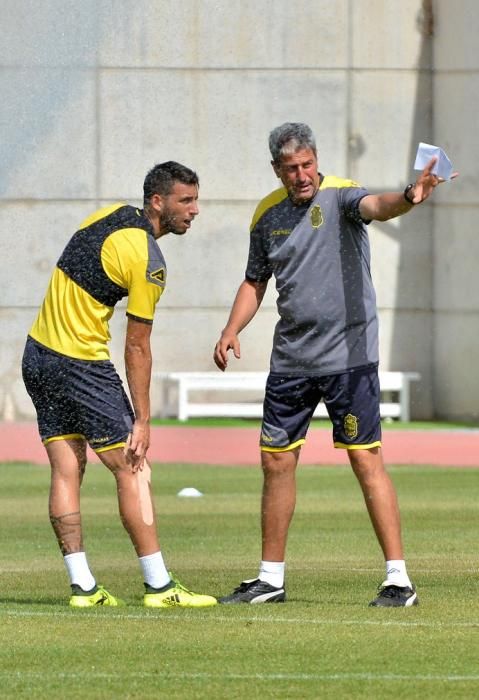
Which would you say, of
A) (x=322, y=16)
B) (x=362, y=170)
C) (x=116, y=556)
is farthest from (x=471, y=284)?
(x=116, y=556)

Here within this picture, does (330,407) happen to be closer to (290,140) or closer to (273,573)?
(273,573)

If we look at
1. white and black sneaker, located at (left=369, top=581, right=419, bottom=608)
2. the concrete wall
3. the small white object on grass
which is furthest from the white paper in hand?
the concrete wall

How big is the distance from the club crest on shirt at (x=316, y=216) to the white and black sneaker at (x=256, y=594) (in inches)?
61.0

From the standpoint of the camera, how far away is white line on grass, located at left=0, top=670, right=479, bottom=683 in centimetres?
574

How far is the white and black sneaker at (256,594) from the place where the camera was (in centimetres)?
770

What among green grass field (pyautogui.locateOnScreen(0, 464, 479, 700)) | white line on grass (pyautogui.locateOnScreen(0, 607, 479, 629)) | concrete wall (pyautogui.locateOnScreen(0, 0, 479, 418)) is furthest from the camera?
concrete wall (pyautogui.locateOnScreen(0, 0, 479, 418))

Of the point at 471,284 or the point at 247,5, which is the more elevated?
the point at 247,5

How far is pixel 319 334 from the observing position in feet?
25.2

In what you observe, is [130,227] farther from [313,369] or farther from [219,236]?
[219,236]

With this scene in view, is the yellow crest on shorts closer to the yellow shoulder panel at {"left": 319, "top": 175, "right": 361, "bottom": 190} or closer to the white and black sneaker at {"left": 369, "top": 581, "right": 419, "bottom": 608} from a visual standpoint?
the white and black sneaker at {"left": 369, "top": 581, "right": 419, "bottom": 608}

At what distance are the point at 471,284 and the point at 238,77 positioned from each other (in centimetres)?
394

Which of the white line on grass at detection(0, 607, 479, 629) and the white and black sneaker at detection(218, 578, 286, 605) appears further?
the white and black sneaker at detection(218, 578, 286, 605)

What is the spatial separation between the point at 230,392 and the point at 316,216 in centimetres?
1523

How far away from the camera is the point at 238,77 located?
22.8 metres
